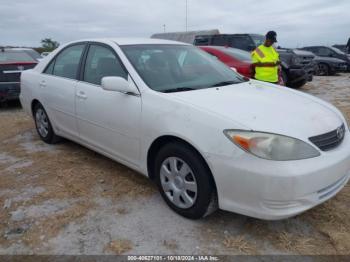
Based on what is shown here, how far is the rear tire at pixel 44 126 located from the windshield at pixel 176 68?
192 cm

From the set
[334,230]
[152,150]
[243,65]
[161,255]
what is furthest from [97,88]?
[243,65]

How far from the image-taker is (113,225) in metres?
3.01

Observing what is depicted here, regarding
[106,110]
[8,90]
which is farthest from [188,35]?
[106,110]

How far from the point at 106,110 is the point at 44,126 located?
1931 millimetres

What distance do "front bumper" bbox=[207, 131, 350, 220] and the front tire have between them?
12 cm

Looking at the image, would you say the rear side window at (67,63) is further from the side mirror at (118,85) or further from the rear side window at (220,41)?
the rear side window at (220,41)

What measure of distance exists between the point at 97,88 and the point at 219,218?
6.11 feet

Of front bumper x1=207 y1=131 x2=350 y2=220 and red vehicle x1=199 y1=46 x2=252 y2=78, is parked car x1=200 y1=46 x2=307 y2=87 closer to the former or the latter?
red vehicle x1=199 y1=46 x2=252 y2=78

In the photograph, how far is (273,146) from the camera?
252cm

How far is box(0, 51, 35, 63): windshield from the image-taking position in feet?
25.5

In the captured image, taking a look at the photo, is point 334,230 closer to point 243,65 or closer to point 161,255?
point 161,255

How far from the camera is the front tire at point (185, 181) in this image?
2.79m

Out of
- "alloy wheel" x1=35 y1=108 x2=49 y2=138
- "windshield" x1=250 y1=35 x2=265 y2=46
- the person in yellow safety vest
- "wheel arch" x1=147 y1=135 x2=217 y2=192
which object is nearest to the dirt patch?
"wheel arch" x1=147 y1=135 x2=217 y2=192

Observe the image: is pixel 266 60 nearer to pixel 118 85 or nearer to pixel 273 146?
pixel 118 85
